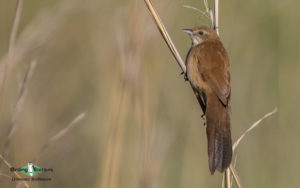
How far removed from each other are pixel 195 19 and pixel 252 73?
47.8 inches

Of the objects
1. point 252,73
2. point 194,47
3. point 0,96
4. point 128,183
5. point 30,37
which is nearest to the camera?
point 0,96

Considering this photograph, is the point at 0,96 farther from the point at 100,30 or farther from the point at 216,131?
the point at 100,30

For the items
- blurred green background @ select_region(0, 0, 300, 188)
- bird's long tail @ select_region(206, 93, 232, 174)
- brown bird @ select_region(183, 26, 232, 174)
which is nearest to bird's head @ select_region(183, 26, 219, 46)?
brown bird @ select_region(183, 26, 232, 174)

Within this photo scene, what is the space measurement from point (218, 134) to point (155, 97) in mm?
440

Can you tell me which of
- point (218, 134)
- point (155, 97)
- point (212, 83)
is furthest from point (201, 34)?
point (218, 134)

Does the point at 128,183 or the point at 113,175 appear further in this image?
the point at 128,183

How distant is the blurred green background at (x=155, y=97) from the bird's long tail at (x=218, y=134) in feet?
0.94

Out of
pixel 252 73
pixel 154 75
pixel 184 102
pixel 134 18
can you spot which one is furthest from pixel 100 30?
pixel 134 18

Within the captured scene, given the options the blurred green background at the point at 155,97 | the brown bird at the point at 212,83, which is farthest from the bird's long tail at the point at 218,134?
the blurred green background at the point at 155,97

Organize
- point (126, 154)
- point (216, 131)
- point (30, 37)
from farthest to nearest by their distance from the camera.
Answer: point (126, 154) → point (216, 131) → point (30, 37)

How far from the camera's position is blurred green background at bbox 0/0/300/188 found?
12.3ft

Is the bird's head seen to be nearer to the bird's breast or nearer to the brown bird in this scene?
the brown bird

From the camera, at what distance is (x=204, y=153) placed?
4988 mm

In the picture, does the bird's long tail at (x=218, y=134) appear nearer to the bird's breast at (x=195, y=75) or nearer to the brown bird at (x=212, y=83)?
the brown bird at (x=212, y=83)
